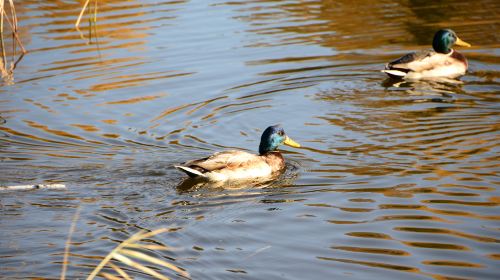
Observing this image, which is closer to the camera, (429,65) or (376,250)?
(376,250)

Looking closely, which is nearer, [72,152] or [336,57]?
[72,152]

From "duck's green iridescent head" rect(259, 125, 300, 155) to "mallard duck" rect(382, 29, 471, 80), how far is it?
3.69m

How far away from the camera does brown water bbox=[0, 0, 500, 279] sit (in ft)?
27.0

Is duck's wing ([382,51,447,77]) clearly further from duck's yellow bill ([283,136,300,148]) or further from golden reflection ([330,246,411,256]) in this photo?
golden reflection ([330,246,411,256])

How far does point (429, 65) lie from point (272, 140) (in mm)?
4945

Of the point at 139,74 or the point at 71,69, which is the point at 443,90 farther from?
the point at 71,69

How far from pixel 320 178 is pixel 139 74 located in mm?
5860

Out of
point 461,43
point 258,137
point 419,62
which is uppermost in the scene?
point 461,43

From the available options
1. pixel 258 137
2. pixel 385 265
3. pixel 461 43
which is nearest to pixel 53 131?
pixel 258 137

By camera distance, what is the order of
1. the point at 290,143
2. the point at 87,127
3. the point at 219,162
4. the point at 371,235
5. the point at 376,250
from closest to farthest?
the point at 376,250
the point at 371,235
the point at 219,162
the point at 290,143
the point at 87,127

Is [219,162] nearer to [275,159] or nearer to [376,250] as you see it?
[275,159]

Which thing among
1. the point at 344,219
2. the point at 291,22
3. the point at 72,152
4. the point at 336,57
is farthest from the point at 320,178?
the point at 291,22

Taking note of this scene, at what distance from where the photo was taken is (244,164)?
422 inches

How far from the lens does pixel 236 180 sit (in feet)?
35.4
